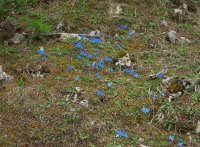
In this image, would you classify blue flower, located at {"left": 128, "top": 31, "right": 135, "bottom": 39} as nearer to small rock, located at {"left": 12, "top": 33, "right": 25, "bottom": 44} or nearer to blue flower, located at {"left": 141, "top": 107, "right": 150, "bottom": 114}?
small rock, located at {"left": 12, "top": 33, "right": 25, "bottom": 44}

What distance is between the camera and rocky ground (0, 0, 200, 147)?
11.8ft

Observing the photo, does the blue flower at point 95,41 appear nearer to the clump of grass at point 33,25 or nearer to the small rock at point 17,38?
the clump of grass at point 33,25

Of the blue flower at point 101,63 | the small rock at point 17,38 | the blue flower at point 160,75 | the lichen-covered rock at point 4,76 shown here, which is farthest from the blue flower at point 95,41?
the lichen-covered rock at point 4,76

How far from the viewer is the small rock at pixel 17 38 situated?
4.70 meters

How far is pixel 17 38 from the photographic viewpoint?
473 cm

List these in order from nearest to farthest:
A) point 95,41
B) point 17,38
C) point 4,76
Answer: point 4,76
point 17,38
point 95,41

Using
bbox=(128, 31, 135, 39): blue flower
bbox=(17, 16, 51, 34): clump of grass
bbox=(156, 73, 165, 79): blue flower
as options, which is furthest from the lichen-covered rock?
bbox=(128, 31, 135, 39): blue flower

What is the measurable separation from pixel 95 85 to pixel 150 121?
0.68 meters

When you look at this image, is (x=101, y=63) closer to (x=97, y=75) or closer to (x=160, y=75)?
(x=97, y=75)

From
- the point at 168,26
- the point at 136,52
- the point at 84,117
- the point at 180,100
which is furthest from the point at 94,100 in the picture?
the point at 168,26

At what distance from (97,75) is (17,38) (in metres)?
1.15

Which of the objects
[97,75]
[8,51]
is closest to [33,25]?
[8,51]

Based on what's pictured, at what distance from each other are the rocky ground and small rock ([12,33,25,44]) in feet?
0.04

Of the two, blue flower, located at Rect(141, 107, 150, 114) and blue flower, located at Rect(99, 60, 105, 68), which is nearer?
blue flower, located at Rect(141, 107, 150, 114)
